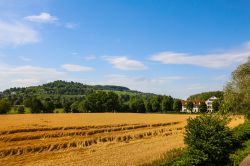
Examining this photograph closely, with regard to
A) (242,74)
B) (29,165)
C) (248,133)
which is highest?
(242,74)

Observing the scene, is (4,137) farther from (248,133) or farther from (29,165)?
(248,133)

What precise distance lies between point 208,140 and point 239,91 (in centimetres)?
3154

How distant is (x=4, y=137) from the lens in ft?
149

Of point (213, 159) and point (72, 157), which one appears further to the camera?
point (72, 157)

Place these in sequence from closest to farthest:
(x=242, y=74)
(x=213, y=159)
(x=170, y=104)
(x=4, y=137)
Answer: (x=213, y=159) → (x=4, y=137) → (x=242, y=74) → (x=170, y=104)

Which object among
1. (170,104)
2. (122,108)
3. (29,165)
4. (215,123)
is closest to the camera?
(215,123)

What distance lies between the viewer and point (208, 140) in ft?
Answer: 87.3

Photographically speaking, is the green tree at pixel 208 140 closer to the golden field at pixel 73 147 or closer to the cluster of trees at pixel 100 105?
the golden field at pixel 73 147

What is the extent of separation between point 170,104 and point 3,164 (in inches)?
5567

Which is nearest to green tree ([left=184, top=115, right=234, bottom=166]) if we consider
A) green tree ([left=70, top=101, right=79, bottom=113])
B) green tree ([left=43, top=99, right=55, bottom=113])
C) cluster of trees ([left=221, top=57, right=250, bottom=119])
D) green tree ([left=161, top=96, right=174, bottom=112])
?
cluster of trees ([left=221, top=57, right=250, bottom=119])

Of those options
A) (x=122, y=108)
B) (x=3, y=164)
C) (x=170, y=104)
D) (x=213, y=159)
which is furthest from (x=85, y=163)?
(x=170, y=104)

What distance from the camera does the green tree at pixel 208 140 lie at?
25.4 metres

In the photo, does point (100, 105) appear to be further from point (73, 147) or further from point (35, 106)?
point (73, 147)

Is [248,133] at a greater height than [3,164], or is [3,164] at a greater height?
[248,133]
